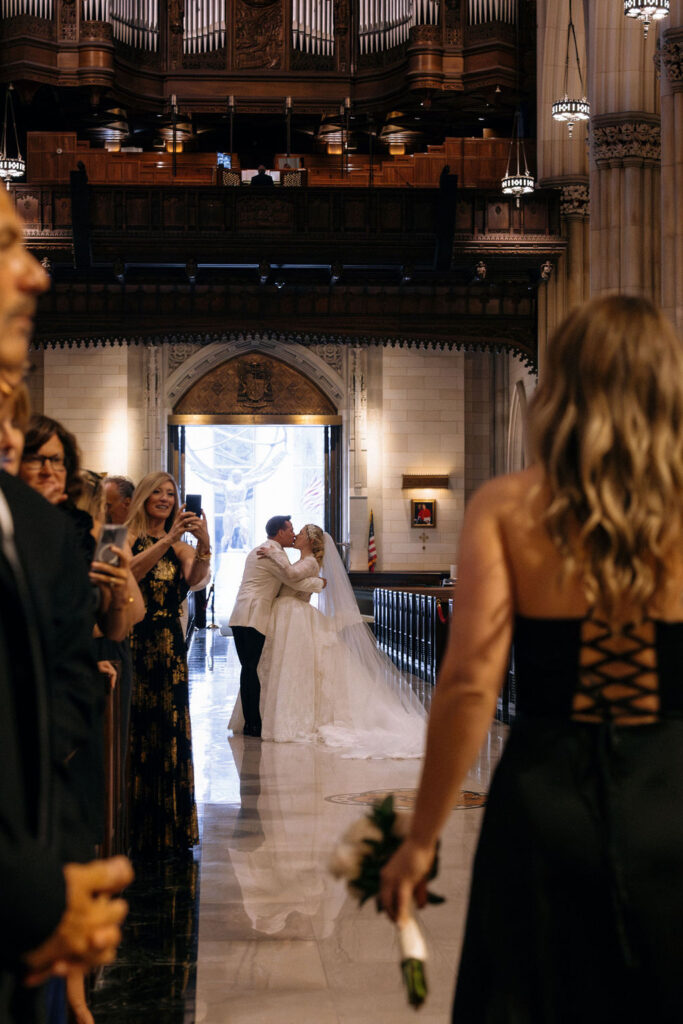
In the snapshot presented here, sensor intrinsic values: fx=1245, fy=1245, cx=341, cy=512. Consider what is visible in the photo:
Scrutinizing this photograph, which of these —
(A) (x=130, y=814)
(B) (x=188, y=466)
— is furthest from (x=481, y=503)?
(B) (x=188, y=466)

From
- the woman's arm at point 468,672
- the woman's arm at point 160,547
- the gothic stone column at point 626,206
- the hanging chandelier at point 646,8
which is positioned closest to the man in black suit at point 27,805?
the woman's arm at point 468,672

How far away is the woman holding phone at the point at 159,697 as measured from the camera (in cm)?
609

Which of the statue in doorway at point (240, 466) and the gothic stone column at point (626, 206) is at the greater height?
the gothic stone column at point (626, 206)

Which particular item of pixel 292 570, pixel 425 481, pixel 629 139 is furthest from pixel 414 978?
pixel 425 481

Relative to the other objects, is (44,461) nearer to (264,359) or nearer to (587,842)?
(587,842)

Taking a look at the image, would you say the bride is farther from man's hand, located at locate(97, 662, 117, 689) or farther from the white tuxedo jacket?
man's hand, located at locate(97, 662, 117, 689)

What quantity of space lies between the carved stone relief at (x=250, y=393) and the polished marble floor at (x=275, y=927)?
17.7 metres

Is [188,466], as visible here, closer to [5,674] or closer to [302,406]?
[302,406]

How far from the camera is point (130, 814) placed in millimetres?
6137

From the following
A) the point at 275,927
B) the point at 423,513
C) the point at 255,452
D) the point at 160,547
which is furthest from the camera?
the point at 255,452

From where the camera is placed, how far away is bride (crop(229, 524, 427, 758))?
405 inches

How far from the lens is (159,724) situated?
241 inches

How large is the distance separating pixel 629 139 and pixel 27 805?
14.5m

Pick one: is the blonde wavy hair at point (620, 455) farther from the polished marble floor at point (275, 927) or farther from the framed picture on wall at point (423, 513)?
the framed picture on wall at point (423, 513)
